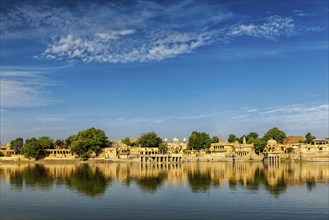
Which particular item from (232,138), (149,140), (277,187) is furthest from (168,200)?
(232,138)

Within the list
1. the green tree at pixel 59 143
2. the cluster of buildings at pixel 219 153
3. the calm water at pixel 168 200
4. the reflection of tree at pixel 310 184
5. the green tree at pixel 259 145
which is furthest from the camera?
the green tree at pixel 59 143

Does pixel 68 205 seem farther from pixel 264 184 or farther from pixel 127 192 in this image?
pixel 264 184

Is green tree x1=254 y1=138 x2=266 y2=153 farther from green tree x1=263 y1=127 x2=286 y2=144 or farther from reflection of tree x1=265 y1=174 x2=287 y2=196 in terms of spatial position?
reflection of tree x1=265 y1=174 x2=287 y2=196

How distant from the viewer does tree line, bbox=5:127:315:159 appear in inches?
3223

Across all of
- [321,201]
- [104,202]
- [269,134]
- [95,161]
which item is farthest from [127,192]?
[269,134]

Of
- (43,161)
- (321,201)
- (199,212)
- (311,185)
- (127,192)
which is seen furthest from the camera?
(43,161)

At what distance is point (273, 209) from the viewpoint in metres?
25.1

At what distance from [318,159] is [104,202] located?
59.7 m

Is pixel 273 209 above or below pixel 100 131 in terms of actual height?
below

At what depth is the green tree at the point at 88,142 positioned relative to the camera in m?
80.8

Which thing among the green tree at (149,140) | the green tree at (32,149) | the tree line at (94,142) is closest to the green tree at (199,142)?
the tree line at (94,142)

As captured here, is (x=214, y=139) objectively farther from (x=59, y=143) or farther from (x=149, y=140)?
(x=59, y=143)

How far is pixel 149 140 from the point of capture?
89.1 meters

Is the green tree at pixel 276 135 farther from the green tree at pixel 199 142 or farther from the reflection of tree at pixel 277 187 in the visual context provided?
the reflection of tree at pixel 277 187
